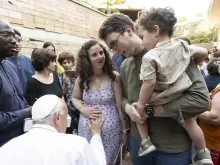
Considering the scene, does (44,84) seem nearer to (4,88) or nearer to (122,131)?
(4,88)

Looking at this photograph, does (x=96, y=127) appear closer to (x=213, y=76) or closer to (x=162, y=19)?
(x=162, y=19)

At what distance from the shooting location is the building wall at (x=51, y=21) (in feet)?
14.9

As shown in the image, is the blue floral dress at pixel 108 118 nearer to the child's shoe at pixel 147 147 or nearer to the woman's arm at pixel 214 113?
the child's shoe at pixel 147 147

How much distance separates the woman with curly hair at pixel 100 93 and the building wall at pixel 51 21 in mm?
2768

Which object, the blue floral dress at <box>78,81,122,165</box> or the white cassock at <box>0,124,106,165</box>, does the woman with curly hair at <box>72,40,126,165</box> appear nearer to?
the blue floral dress at <box>78,81,122,165</box>

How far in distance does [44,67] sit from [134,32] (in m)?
1.61

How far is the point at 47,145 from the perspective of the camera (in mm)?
1149

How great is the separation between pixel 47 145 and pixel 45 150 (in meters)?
0.03

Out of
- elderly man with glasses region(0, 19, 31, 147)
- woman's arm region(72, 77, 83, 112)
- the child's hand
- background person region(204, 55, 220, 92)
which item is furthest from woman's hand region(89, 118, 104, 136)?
background person region(204, 55, 220, 92)

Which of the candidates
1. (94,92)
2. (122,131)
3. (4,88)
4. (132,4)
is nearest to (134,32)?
(94,92)

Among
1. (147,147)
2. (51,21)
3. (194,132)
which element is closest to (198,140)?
(194,132)

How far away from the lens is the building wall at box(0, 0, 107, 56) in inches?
179

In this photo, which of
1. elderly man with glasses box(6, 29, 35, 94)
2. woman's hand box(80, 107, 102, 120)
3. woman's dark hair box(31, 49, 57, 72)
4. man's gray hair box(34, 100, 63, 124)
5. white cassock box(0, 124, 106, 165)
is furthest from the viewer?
elderly man with glasses box(6, 29, 35, 94)

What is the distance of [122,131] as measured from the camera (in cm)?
235
